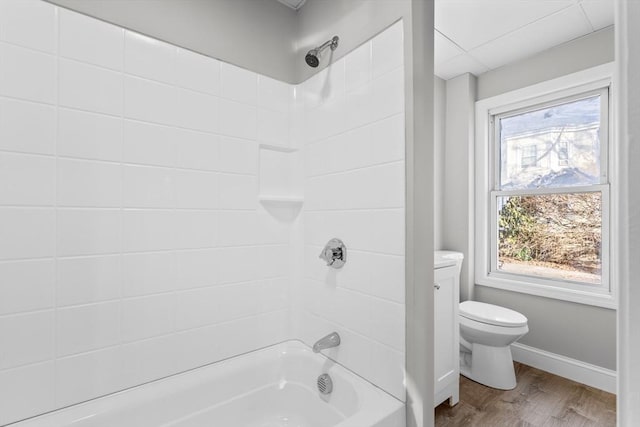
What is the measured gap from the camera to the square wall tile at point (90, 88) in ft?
3.60

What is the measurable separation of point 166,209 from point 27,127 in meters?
0.51

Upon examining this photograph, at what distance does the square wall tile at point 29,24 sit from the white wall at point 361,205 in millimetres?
1034

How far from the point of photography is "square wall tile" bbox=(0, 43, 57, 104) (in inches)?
39.6

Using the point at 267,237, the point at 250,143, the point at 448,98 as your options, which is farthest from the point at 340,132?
the point at 448,98

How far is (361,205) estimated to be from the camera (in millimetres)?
1314

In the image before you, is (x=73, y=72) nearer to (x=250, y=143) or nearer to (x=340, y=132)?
(x=250, y=143)

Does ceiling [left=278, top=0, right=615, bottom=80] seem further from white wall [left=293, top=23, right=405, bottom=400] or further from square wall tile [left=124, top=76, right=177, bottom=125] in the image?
square wall tile [left=124, top=76, right=177, bottom=125]

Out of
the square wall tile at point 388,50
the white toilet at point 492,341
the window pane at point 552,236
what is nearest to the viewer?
the square wall tile at point 388,50

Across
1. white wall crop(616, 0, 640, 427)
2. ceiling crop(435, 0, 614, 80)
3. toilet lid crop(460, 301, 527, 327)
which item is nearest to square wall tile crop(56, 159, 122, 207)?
white wall crop(616, 0, 640, 427)

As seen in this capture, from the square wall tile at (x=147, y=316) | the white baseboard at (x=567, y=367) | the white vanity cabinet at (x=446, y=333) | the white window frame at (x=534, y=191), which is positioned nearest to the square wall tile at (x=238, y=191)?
the square wall tile at (x=147, y=316)

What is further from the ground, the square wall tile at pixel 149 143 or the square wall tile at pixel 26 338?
the square wall tile at pixel 149 143

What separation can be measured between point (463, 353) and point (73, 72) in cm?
287

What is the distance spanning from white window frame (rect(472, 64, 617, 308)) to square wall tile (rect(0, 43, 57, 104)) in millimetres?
2831

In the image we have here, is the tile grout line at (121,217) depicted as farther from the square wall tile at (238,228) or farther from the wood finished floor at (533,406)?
the wood finished floor at (533,406)
